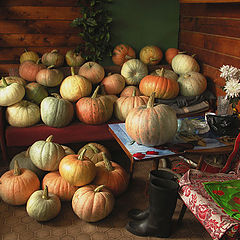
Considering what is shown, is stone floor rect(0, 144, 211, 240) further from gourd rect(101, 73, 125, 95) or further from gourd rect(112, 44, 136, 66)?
gourd rect(112, 44, 136, 66)

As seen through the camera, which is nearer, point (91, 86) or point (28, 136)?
point (28, 136)

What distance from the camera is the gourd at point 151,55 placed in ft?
14.3

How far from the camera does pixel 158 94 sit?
11.9 feet

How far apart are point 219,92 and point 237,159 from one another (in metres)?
1.61

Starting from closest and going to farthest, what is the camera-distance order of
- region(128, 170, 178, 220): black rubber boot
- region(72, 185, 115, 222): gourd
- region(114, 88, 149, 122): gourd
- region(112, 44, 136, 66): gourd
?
region(128, 170, 178, 220): black rubber boot
region(72, 185, 115, 222): gourd
region(114, 88, 149, 122): gourd
region(112, 44, 136, 66): gourd

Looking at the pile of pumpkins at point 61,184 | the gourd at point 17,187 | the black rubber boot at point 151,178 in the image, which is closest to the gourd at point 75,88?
the pile of pumpkins at point 61,184

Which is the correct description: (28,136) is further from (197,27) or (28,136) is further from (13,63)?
(197,27)

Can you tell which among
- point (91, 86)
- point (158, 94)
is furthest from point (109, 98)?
point (158, 94)

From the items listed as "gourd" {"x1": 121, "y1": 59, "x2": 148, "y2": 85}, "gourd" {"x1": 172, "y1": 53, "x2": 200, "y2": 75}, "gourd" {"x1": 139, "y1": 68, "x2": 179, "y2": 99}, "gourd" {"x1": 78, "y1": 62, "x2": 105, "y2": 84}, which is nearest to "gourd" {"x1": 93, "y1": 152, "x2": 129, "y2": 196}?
"gourd" {"x1": 139, "y1": 68, "x2": 179, "y2": 99}

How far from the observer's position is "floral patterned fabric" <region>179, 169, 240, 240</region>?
1747 mm

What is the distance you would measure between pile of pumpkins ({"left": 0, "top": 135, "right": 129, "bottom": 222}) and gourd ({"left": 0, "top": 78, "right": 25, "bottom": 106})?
0.71 metres

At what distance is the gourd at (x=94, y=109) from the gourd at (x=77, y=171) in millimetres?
821

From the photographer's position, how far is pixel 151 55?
14.3ft

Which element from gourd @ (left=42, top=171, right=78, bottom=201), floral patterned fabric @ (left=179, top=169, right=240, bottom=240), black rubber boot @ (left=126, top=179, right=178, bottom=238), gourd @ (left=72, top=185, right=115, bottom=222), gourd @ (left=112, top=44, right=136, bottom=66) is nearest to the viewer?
floral patterned fabric @ (left=179, top=169, right=240, bottom=240)
